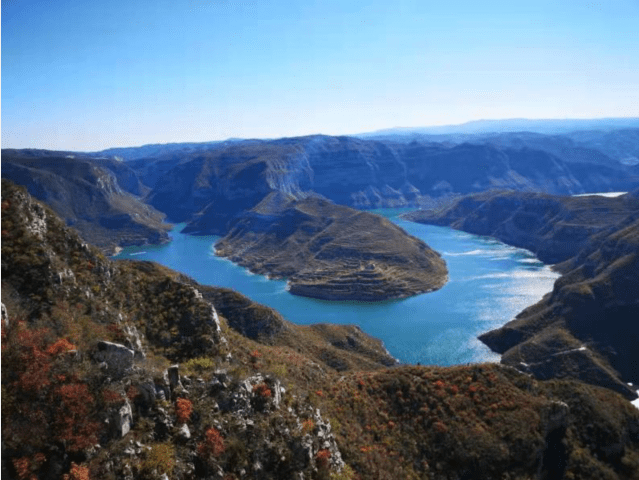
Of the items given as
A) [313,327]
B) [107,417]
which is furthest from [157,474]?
[313,327]

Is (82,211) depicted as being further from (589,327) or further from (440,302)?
(589,327)

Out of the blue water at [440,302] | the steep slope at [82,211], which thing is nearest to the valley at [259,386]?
the blue water at [440,302]

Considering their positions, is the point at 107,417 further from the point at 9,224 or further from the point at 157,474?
the point at 9,224

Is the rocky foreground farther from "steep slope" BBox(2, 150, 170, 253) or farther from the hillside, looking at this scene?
the hillside

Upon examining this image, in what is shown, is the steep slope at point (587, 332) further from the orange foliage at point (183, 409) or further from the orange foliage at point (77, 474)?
the orange foliage at point (77, 474)

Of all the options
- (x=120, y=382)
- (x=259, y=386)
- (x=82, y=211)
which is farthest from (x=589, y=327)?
(x=82, y=211)

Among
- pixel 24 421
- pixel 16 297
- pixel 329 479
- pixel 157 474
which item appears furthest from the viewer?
pixel 329 479
